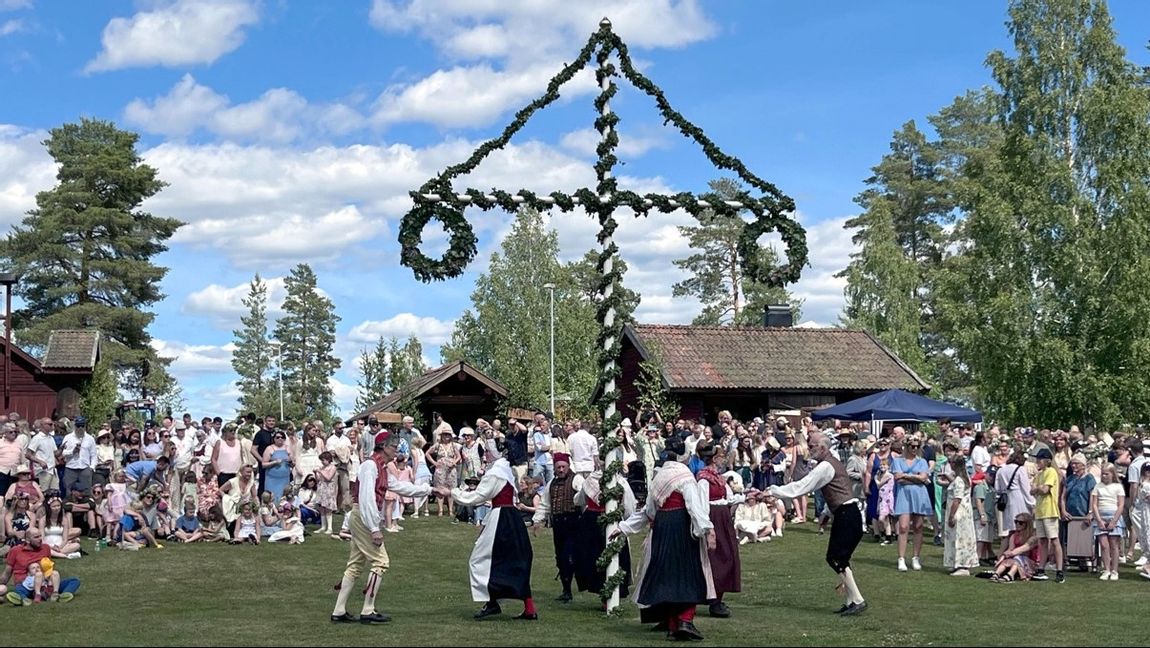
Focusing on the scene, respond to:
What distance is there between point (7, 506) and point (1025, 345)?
29.2m

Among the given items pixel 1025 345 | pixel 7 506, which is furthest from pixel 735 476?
pixel 1025 345

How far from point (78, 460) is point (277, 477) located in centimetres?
334

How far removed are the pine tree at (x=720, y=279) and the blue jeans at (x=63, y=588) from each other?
167 feet

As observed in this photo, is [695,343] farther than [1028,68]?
Yes

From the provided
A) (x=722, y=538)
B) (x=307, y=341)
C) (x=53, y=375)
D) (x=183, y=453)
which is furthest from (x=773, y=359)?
(x=307, y=341)

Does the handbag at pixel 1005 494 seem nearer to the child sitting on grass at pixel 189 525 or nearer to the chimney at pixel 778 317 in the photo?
the child sitting on grass at pixel 189 525

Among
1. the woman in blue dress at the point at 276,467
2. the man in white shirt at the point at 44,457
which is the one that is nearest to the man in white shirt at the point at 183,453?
the woman in blue dress at the point at 276,467

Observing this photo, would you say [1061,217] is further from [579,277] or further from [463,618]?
[579,277]

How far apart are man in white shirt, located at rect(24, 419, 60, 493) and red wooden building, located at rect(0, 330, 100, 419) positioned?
2183 centimetres

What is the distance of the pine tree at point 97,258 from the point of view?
188 ft

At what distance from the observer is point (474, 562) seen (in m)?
13.4

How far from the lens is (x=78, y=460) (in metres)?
21.4

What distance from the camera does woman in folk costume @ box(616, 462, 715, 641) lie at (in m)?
11.9

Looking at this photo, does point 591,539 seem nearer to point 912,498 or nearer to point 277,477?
point 912,498
